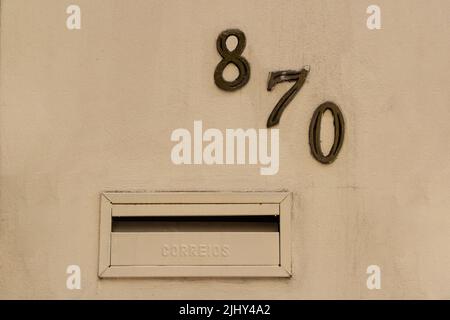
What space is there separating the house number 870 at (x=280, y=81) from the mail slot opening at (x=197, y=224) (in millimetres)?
286

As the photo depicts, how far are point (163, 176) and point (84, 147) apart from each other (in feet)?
0.92

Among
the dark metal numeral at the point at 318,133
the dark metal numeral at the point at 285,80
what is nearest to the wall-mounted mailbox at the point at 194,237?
the dark metal numeral at the point at 318,133

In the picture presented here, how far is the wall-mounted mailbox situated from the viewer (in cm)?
236

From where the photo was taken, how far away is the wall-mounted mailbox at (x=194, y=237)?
2355mm

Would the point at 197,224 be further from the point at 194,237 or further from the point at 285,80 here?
the point at 285,80

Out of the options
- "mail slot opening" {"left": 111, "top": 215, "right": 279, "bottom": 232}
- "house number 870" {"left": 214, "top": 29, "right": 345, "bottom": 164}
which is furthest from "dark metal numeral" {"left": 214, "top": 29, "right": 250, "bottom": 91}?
"mail slot opening" {"left": 111, "top": 215, "right": 279, "bottom": 232}

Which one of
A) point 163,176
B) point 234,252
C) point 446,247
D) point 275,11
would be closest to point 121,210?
point 163,176

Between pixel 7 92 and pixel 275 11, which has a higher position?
pixel 275 11

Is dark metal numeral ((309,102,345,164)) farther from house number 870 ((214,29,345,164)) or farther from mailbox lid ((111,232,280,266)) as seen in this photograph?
mailbox lid ((111,232,280,266))

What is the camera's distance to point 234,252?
2363 mm

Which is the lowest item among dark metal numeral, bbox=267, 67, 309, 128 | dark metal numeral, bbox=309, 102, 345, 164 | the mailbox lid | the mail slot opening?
the mailbox lid

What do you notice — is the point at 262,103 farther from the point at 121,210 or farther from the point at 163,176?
the point at 121,210

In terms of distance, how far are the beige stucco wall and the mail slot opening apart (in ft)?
0.29

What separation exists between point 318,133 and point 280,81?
217 mm
